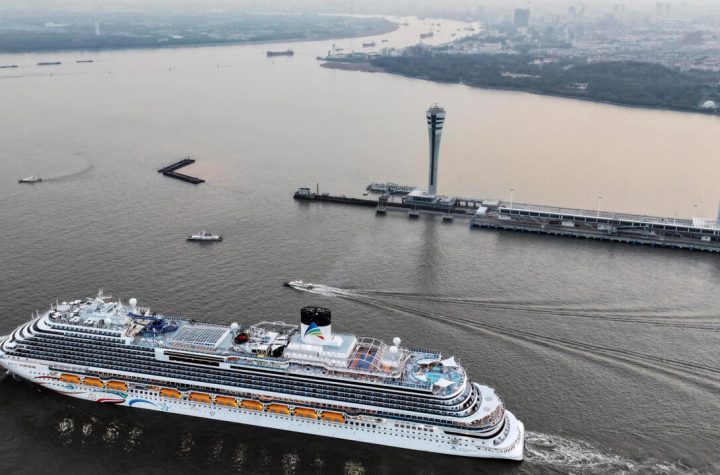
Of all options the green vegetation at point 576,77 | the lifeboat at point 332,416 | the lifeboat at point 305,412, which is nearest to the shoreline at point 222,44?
the green vegetation at point 576,77

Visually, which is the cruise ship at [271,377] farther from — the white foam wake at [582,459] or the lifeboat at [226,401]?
the white foam wake at [582,459]

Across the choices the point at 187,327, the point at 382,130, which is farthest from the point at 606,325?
the point at 382,130

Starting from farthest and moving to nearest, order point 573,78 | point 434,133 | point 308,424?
point 573,78, point 434,133, point 308,424

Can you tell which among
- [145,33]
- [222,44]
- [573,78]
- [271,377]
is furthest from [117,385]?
[145,33]

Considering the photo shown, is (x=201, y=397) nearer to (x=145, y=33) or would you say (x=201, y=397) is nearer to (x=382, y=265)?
(x=382, y=265)

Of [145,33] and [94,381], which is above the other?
[145,33]

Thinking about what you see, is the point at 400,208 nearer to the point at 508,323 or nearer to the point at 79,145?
the point at 508,323
